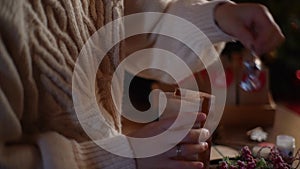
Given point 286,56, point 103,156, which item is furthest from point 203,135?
point 286,56

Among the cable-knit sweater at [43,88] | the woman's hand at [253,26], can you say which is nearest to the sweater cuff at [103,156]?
the cable-knit sweater at [43,88]

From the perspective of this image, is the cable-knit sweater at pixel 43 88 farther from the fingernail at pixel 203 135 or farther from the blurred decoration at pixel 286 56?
the blurred decoration at pixel 286 56

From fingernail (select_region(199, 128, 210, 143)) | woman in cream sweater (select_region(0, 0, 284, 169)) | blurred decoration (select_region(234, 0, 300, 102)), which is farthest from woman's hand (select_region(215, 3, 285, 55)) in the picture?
blurred decoration (select_region(234, 0, 300, 102))

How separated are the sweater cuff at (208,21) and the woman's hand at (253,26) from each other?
3cm

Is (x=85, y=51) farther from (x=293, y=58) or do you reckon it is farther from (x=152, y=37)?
(x=293, y=58)

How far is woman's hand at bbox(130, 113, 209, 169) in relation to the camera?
628 millimetres

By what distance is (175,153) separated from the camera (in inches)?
24.9

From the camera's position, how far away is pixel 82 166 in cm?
62

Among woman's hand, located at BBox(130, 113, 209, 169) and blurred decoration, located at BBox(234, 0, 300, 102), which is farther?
blurred decoration, located at BBox(234, 0, 300, 102)

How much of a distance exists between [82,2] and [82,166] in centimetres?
24

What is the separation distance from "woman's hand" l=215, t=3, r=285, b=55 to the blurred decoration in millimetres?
976

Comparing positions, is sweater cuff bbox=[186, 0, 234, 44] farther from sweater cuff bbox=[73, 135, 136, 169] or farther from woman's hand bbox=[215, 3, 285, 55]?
sweater cuff bbox=[73, 135, 136, 169]

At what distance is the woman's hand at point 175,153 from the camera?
0.63 metres

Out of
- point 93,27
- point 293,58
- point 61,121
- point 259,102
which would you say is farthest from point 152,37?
point 293,58
